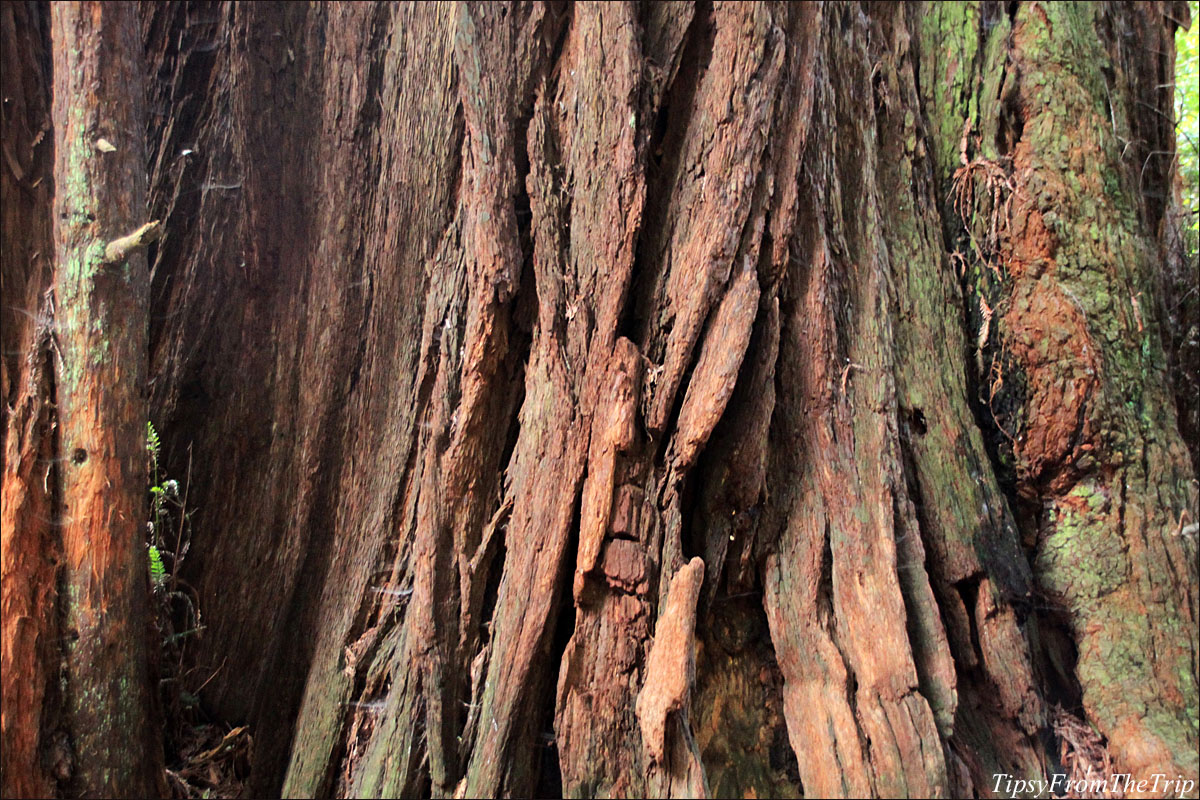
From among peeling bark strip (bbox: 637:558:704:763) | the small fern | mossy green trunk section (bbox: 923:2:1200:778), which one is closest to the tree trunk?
the small fern

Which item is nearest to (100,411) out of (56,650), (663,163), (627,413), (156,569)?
(156,569)

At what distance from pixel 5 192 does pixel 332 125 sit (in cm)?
89

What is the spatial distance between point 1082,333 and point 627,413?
1485 millimetres

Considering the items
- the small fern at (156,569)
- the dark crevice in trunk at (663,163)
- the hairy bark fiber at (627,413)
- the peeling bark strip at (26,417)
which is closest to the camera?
the peeling bark strip at (26,417)

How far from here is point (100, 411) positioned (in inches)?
74.9

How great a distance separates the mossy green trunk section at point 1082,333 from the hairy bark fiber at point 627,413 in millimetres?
13

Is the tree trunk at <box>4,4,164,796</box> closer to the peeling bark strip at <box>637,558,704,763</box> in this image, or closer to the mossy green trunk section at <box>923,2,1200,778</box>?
the peeling bark strip at <box>637,558,704,763</box>

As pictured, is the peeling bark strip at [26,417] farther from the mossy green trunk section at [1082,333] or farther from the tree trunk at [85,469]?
the mossy green trunk section at [1082,333]

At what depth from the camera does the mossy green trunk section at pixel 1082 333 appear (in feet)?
7.18

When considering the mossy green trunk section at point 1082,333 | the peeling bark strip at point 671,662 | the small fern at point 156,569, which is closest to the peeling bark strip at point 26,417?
the small fern at point 156,569

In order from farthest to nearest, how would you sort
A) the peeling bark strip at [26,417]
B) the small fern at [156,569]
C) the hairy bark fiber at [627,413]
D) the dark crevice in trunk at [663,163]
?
the dark crevice in trunk at [663,163], the small fern at [156,569], the hairy bark fiber at [627,413], the peeling bark strip at [26,417]

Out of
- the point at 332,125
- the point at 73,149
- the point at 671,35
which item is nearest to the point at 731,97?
the point at 671,35

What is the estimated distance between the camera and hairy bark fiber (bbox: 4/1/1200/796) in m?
2.00

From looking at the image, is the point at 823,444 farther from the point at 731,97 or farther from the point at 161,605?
the point at 161,605
